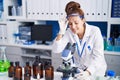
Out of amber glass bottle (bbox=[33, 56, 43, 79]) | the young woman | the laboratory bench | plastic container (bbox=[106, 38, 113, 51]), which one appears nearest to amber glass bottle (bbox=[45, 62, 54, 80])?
amber glass bottle (bbox=[33, 56, 43, 79])

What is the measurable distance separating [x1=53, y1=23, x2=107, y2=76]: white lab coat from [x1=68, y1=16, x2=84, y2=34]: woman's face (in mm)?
80

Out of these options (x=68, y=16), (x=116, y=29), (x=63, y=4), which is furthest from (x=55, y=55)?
(x=68, y=16)

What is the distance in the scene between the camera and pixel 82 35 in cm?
194

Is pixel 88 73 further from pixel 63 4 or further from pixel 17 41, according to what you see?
pixel 17 41

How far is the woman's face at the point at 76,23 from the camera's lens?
1.77 meters

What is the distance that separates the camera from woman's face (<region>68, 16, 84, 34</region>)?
1.77 metres

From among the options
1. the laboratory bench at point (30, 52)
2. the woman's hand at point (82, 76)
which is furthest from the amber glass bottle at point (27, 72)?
the laboratory bench at point (30, 52)

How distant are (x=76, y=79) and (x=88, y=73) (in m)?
0.14

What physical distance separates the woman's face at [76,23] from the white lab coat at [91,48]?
0.26ft

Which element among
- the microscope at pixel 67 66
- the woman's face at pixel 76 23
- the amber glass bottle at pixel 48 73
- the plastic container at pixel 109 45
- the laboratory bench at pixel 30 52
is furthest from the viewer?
the laboratory bench at pixel 30 52

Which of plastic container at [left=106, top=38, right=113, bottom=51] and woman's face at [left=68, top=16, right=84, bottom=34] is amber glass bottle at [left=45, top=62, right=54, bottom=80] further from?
plastic container at [left=106, top=38, right=113, bottom=51]

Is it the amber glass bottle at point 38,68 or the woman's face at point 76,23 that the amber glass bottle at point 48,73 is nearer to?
the amber glass bottle at point 38,68

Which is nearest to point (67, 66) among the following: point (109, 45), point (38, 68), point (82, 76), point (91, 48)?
point (82, 76)

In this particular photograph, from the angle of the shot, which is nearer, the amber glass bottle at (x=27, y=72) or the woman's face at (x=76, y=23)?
the amber glass bottle at (x=27, y=72)
